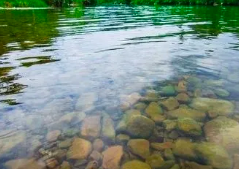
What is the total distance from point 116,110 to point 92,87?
160 cm

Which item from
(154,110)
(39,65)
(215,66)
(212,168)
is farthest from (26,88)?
(215,66)

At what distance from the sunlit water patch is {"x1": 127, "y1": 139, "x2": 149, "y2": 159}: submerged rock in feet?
0.06

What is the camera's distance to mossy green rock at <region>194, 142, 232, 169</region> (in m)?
3.93

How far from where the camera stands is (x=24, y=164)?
4047 mm

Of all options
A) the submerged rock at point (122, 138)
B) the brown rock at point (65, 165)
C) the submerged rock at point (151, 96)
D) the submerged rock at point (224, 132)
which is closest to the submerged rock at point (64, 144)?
the brown rock at point (65, 165)

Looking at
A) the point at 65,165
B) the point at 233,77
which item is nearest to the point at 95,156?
the point at 65,165

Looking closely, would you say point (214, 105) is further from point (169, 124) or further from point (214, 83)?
point (214, 83)

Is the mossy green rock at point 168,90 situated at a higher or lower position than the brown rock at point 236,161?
higher

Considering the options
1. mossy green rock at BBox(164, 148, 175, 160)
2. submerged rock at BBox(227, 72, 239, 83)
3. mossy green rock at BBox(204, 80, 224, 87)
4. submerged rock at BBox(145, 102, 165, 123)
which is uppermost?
submerged rock at BBox(227, 72, 239, 83)

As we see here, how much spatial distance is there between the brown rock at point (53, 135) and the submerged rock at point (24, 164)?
0.62 metres

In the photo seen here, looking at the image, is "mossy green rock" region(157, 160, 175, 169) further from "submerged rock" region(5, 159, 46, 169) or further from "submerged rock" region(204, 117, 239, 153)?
"submerged rock" region(5, 159, 46, 169)

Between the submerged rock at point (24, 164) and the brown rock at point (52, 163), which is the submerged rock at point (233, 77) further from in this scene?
the submerged rock at point (24, 164)

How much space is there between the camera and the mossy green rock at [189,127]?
15.7ft

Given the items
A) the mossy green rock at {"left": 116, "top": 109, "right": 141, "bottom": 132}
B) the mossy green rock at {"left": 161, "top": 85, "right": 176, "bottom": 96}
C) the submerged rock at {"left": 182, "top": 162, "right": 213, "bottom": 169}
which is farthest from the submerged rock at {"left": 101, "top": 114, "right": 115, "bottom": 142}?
the mossy green rock at {"left": 161, "top": 85, "right": 176, "bottom": 96}
